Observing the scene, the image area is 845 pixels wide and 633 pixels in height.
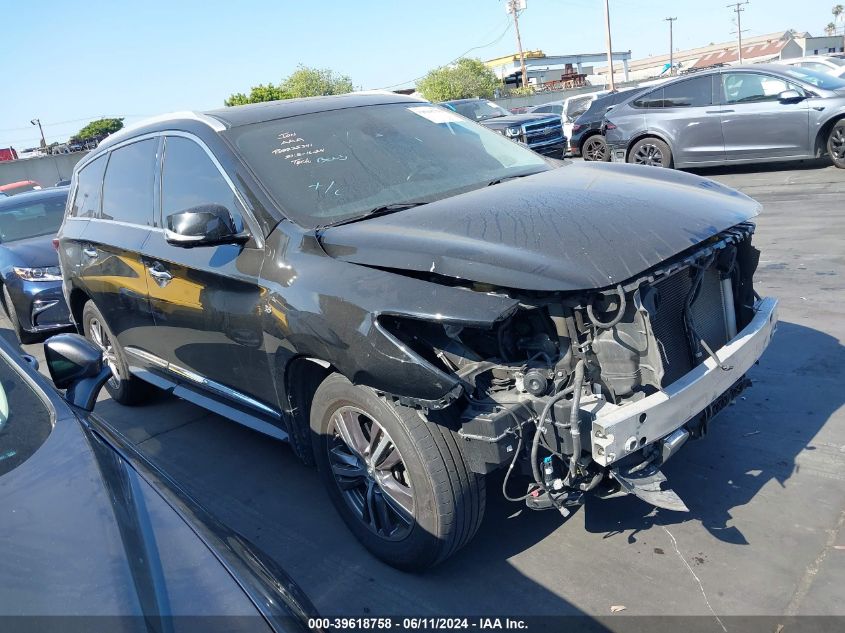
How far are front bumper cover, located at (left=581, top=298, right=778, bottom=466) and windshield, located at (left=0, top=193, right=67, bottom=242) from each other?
314 inches

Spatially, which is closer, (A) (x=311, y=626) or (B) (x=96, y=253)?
(A) (x=311, y=626)

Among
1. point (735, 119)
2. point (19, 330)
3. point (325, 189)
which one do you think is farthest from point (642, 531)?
point (735, 119)

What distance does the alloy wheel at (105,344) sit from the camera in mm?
5422

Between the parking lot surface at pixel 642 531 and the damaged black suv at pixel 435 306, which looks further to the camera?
the parking lot surface at pixel 642 531

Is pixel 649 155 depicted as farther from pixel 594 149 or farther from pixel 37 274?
pixel 37 274

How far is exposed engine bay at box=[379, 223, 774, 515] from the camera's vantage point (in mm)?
2650

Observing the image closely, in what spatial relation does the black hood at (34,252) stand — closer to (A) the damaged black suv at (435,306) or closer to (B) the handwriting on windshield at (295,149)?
(A) the damaged black suv at (435,306)

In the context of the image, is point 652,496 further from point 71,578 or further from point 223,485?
point 223,485

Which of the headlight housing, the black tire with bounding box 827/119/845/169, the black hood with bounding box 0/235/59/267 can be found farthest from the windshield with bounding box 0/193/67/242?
the black tire with bounding box 827/119/845/169

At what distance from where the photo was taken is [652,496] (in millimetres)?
2793

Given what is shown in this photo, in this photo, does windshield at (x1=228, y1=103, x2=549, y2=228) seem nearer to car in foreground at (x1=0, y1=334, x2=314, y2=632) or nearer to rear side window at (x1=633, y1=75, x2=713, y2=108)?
car in foreground at (x1=0, y1=334, x2=314, y2=632)

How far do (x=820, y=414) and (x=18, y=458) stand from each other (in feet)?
12.8

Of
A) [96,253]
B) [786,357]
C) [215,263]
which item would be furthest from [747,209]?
[96,253]

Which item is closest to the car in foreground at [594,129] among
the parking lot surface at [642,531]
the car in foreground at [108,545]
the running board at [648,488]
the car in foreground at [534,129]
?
the car in foreground at [534,129]
